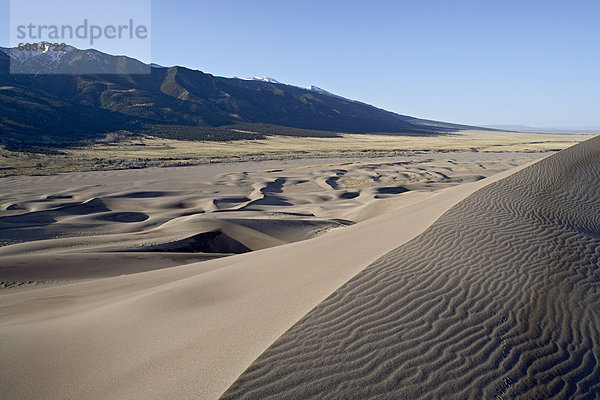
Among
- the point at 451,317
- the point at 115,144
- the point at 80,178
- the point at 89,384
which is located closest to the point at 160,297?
the point at 89,384

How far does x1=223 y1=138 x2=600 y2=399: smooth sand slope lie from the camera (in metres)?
3.16

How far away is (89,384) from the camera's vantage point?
3607 millimetres

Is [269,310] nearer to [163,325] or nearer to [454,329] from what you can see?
[163,325]

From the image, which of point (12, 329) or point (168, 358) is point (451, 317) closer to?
point (168, 358)

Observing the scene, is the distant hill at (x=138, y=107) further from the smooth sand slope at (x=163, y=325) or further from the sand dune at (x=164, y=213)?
the smooth sand slope at (x=163, y=325)

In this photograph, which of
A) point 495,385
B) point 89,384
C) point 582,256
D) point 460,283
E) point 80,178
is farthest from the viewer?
point 80,178

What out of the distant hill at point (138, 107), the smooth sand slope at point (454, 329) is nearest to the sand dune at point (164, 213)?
the smooth sand slope at point (454, 329)

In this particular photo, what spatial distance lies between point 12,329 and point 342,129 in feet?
352

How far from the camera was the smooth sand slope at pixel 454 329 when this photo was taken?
10.4ft

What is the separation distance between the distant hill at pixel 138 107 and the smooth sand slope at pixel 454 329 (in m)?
45.7

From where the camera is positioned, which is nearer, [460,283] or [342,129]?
[460,283]

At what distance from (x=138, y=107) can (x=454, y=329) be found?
298 feet

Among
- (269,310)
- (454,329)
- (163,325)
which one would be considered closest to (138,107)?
(163,325)

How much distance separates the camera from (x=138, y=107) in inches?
3371
